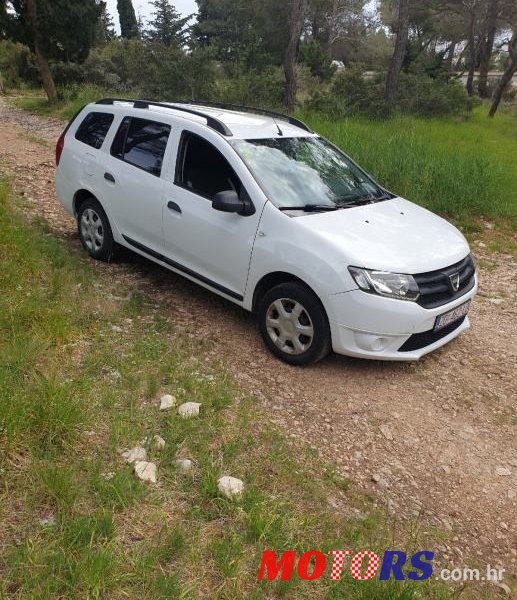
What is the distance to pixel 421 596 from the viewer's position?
94.3 inches

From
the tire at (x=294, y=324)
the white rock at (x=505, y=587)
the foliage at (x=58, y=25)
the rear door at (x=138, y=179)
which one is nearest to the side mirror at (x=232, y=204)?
the tire at (x=294, y=324)

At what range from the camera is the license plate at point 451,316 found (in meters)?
3.97

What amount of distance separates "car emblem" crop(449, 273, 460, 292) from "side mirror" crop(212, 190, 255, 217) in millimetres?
1609

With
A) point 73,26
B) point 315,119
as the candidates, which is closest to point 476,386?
point 315,119

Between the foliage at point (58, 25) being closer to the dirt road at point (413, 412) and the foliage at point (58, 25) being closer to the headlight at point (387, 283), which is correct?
the dirt road at point (413, 412)

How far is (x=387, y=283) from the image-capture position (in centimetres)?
370

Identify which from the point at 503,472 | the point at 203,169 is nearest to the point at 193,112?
the point at 203,169

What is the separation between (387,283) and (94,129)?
12.3ft

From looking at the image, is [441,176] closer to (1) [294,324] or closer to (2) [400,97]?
(1) [294,324]

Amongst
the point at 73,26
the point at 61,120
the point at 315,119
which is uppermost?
Result: the point at 73,26

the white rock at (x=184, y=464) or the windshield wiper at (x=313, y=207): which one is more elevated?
the windshield wiper at (x=313, y=207)

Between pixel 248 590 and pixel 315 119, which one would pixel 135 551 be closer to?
pixel 248 590

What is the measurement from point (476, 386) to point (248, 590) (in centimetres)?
268

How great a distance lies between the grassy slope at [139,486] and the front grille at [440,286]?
148cm
